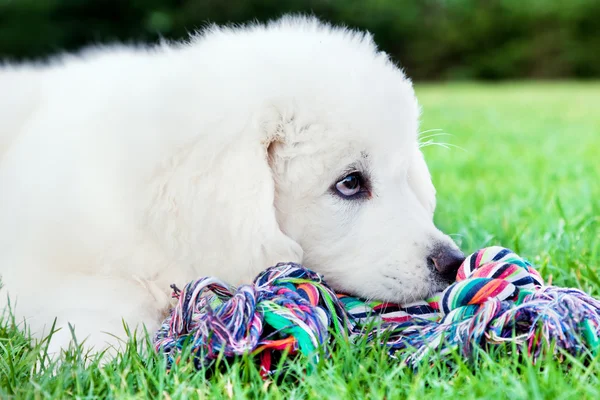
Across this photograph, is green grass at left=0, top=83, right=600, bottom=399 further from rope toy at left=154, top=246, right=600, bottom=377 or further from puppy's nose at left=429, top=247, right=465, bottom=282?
puppy's nose at left=429, top=247, right=465, bottom=282

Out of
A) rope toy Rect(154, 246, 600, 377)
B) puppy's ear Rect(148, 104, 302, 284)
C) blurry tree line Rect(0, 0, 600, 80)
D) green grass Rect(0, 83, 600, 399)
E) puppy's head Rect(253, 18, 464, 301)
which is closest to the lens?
green grass Rect(0, 83, 600, 399)

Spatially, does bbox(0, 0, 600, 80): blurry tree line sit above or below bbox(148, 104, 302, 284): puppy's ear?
above

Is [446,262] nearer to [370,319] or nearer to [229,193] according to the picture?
[370,319]

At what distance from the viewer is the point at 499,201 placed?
154 inches

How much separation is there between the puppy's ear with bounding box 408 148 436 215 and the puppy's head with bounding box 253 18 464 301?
216 mm

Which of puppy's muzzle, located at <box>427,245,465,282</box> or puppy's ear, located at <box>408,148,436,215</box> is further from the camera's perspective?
puppy's ear, located at <box>408,148,436,215</box>

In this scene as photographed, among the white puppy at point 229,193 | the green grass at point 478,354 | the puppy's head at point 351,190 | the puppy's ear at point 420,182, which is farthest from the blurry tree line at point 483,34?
the puppy's head at point 351,190

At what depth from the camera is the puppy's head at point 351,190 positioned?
6.89 feet

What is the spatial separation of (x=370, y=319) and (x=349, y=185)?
435mm

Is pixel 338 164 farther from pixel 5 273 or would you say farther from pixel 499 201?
pixel 499 201

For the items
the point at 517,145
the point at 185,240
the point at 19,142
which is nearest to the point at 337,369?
the point at 185,240

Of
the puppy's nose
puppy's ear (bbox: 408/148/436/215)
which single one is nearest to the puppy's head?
the puppy's nose

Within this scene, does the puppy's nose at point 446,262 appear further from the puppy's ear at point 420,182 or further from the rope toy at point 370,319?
the puppy's ear at point 420,182

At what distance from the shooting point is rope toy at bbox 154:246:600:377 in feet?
5.57
